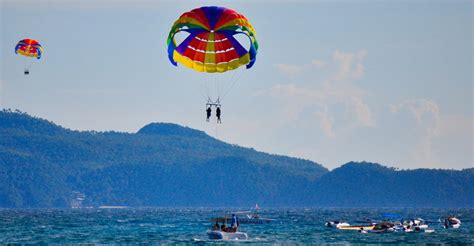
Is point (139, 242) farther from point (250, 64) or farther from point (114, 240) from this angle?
point (250, 64)

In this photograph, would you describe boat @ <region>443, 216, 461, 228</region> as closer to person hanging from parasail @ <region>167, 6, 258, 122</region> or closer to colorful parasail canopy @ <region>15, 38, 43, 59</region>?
colorful parasail canopy @ <region>15, 38, 43, 59</region>

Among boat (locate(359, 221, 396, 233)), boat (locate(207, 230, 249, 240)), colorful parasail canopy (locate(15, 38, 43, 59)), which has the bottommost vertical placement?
boat (locate(207, 230, 249, 240))

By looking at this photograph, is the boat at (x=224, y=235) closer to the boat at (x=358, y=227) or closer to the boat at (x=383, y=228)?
the boat at (x=383, y=228)

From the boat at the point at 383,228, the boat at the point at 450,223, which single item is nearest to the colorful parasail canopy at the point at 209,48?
the boat at the point at 383,228

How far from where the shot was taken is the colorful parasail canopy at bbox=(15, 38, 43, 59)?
443ft

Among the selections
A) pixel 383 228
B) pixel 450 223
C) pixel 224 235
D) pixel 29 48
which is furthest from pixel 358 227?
pixel 29 48

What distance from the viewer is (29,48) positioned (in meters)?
136

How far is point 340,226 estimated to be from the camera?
149125 mm

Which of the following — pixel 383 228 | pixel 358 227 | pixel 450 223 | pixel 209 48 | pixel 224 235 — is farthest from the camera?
pixel 450 223

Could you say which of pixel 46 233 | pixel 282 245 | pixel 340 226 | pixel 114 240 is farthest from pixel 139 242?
pixel 340 226

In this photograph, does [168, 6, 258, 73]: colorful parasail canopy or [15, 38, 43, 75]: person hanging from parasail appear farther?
[15, 38, 43, 75]: person hanging from parasail

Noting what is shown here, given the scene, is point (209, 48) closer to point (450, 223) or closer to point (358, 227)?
point (358, 227)

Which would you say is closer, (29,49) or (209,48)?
Result: (209,48)

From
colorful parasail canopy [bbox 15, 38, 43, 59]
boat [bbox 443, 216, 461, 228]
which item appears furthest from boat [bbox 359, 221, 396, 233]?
colorful parasail canopy [bbox 15, 38, 43, 59]
